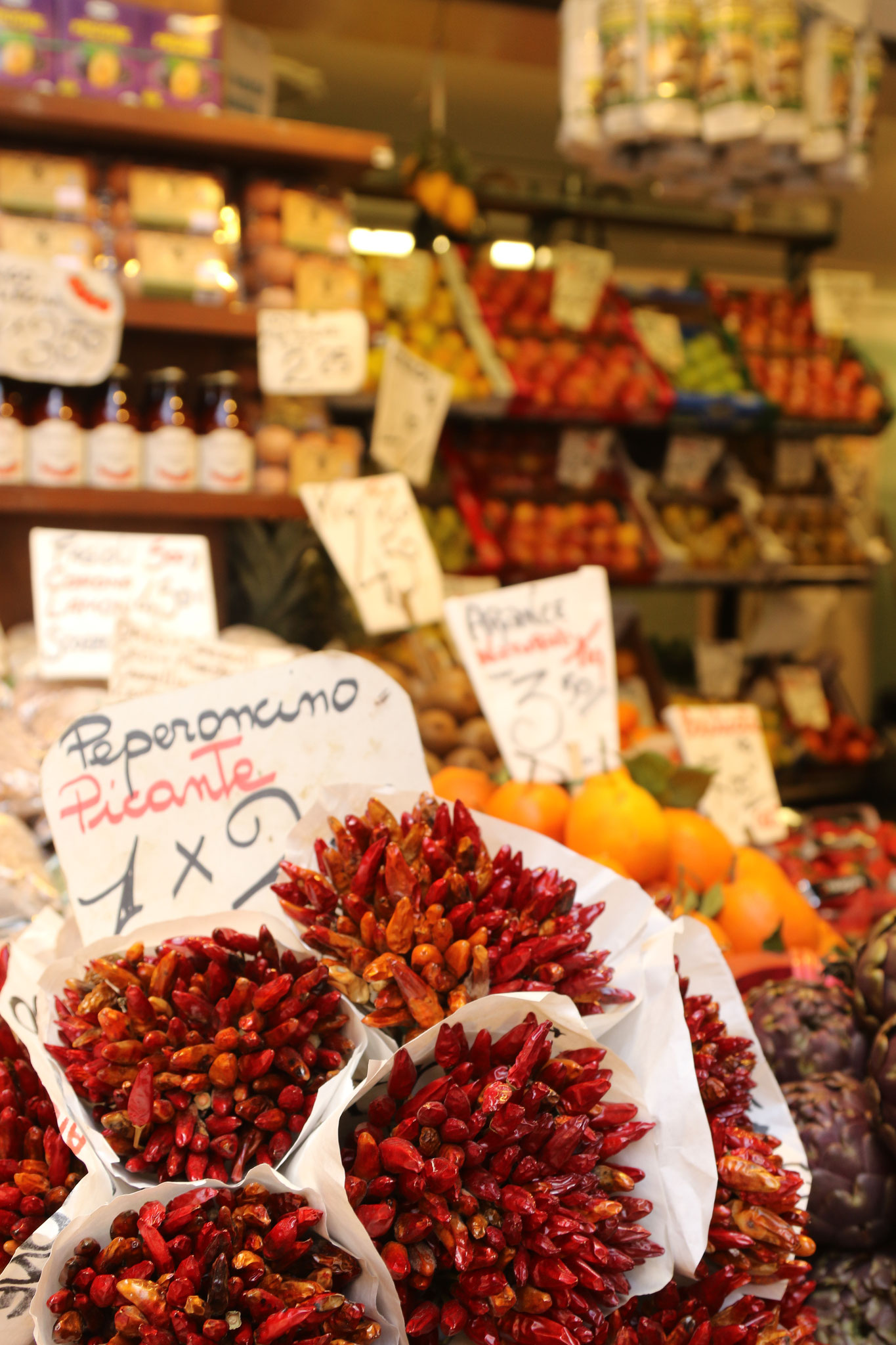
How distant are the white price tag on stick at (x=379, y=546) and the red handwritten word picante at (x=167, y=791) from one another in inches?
41.0

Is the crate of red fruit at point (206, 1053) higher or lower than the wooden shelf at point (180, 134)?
lower

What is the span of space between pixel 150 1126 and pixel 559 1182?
9.7 inches

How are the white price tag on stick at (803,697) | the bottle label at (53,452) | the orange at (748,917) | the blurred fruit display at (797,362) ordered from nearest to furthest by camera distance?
the orange at (748,917), the bottle label at (53,452), the blurred fruit display at (797,362), the white price tag on stick at (803,697)

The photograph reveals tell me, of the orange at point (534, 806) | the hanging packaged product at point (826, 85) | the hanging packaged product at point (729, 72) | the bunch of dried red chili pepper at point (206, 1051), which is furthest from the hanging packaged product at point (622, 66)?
the bunch of dried red chili pepper at point (206, 1051)

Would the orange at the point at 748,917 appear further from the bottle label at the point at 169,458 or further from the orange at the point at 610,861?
the bottle label at the point at 169,458

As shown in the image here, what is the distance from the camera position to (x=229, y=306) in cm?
249

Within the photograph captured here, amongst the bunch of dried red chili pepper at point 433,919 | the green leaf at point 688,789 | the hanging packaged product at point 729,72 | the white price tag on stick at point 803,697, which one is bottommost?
the white price tag on stick at point 803,697

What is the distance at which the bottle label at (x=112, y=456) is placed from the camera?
92.7 inches

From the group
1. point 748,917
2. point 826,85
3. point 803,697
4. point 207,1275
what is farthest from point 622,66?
point 803,697

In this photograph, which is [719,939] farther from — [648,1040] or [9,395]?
[9,395]

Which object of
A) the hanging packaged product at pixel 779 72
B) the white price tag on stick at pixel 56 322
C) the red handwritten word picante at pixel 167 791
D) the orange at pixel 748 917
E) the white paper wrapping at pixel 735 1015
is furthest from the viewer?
the hanging packaged product at pixel 779 72

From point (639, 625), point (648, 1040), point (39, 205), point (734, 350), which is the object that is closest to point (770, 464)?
point (734, 350)

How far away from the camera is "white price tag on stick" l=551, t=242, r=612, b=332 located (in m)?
4.41

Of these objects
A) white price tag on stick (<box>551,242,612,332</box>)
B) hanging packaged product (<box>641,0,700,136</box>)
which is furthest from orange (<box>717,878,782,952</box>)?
white price tag on stick (<box>551,242,612,332</box>)
